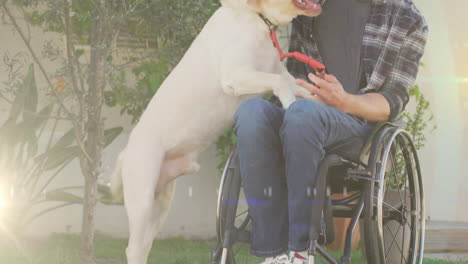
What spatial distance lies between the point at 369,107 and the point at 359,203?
12.0 inches

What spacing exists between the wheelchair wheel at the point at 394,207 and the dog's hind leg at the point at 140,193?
0.64 m

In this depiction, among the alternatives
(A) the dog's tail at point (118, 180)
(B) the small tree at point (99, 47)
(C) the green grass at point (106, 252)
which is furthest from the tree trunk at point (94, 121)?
(A) the dog's tail at point (118, 180)

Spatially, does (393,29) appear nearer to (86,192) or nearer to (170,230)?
(86,192)

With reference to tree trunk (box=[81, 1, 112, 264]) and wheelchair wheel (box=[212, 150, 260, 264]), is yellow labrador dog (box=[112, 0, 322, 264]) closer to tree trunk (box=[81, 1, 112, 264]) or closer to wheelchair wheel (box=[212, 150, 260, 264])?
wheelchair wheel (box=[212, 150, 260, 264])

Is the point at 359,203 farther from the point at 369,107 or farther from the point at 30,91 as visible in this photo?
the point at 30,91

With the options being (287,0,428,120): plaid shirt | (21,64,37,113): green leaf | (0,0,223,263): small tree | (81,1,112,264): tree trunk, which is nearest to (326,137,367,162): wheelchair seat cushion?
(287,0,428,120): plaid shirt

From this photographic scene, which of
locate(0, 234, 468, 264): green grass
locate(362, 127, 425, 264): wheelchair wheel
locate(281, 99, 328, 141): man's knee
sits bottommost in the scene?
locate(0, 234, 468, 264): green grass

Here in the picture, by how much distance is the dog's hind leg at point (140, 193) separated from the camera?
1893 millimetres

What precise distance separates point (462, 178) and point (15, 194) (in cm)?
288

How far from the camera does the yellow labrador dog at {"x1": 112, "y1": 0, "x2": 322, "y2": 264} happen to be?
1896 millimetres

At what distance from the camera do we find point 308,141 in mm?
1647

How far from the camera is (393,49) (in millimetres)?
2039

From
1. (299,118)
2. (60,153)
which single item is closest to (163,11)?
(60,153)

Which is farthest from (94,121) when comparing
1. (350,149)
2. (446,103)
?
(446,103)
